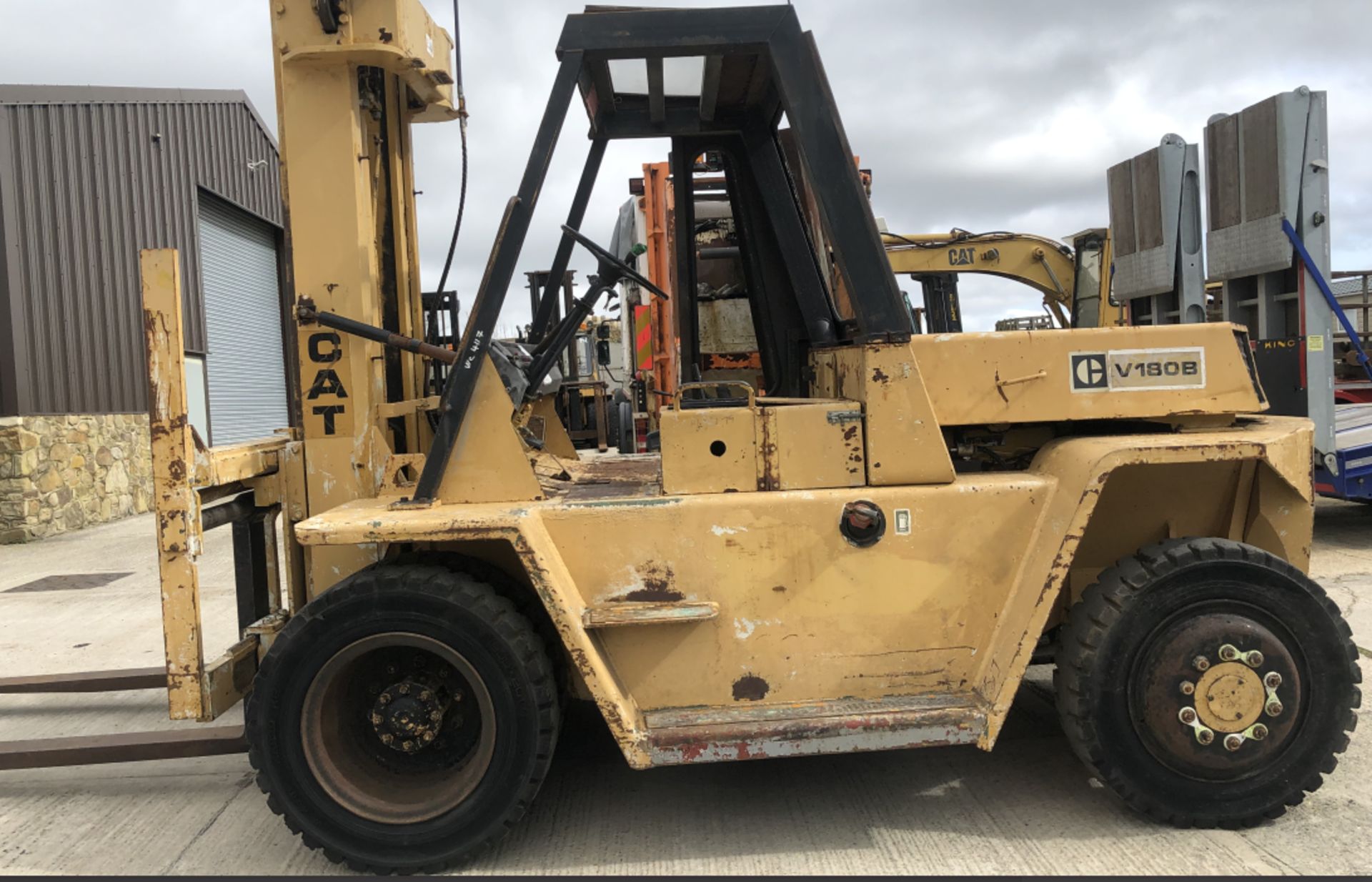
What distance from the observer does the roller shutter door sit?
53.2 ft

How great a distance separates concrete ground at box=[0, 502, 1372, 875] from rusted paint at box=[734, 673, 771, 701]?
0.52m

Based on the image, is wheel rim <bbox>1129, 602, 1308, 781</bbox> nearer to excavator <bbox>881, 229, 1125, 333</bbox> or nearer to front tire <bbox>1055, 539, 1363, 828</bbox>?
front tire <bbox>1055, 539, 1363, 828</bbox>

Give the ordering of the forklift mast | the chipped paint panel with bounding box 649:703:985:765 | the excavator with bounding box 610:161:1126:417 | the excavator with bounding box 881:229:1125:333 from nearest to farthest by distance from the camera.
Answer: the chipped paint panel with bounding box 649:703:985:765 → the forklift mast → the excavator with bounding box 610:161:1126:417 → the excavator with bounding box 881:229:1125:333

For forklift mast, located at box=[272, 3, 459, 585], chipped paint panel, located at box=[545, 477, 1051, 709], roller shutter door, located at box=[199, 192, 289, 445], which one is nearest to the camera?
chipped paint panel, located at box=[545, 477, 1051, 709]

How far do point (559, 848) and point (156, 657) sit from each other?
422cm

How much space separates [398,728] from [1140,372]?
3151mm

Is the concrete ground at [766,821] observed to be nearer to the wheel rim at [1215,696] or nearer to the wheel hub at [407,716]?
the wheel rim at [1215,696]

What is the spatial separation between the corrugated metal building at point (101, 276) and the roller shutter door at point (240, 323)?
0.15ft

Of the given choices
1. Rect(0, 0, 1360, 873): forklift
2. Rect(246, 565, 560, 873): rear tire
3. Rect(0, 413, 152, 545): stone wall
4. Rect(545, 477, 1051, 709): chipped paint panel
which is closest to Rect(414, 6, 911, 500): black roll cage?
Rect(0, 0, 1360, 873): forklift

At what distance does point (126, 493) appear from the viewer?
13938mm

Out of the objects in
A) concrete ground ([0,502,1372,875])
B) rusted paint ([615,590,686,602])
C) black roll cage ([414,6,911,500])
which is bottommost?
concrete ground ([0,502,1372,875])

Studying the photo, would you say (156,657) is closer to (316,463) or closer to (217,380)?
(316,463)

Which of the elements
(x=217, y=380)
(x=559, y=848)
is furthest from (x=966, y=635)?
(x=217, y=380)

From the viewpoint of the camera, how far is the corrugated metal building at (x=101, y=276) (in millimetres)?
12016
